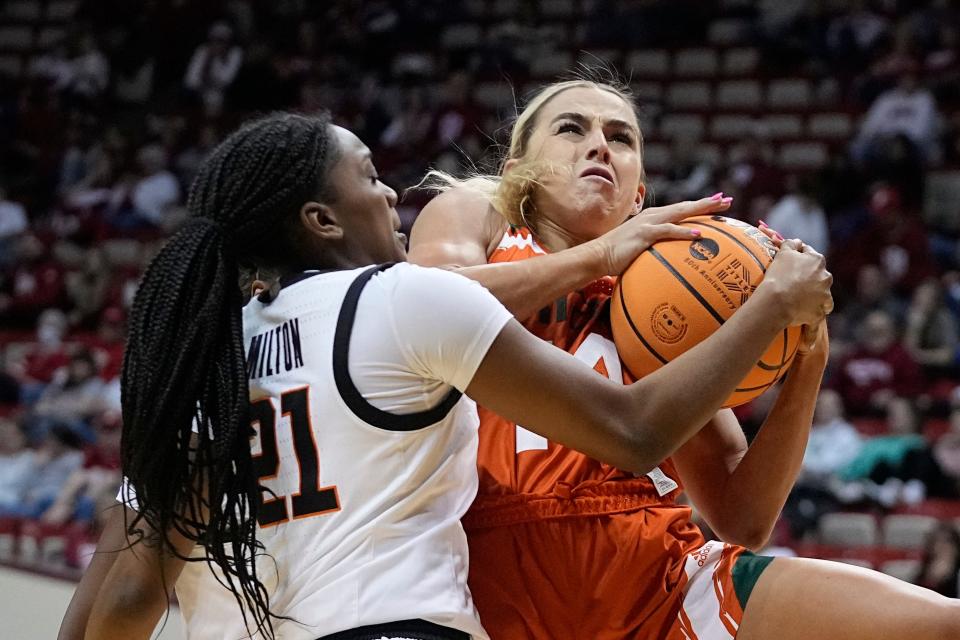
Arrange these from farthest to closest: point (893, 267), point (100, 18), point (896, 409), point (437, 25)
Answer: point (100, 18) → point (437, 25) → point (893, 267) → point (896, 409)

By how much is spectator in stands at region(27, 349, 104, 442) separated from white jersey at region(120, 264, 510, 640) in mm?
7541

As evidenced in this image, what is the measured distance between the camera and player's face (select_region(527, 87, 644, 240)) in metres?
2.79

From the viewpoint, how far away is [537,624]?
2400 mm

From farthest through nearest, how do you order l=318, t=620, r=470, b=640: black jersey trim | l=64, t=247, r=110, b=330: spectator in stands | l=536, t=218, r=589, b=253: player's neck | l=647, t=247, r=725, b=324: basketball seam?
l=64, t=247, r=110, b=330: spectator in stands < l=536, t=218, r=589, b=253: player's neck < l=647, t=247, r=725, b=324: basketball seam < l=318, t=620, r=470, b=640: black jersey trim

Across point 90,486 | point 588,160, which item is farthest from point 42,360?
point 588,160

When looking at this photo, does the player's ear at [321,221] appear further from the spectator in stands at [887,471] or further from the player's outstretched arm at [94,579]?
the spectator in stands at [887,471]

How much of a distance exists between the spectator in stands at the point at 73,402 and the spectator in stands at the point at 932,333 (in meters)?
5.75

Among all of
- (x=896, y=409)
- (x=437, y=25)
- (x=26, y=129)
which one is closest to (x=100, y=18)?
(x=26, y=129)

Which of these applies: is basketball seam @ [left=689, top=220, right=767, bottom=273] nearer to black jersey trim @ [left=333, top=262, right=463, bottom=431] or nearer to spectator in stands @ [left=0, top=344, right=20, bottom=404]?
black jersey trim @ [left=333, top=262, right=463, bottom=431]

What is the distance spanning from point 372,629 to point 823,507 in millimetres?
5348

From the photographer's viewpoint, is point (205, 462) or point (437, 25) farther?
point (437, 25)

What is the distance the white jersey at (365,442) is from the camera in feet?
6.55

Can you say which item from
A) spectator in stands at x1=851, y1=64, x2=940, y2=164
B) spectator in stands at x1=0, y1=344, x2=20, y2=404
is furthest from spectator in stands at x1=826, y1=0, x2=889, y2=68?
spectator in stands at x1=0, y1=344, x2=20, y2=404

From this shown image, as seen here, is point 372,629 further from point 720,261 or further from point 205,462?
point 720,261
